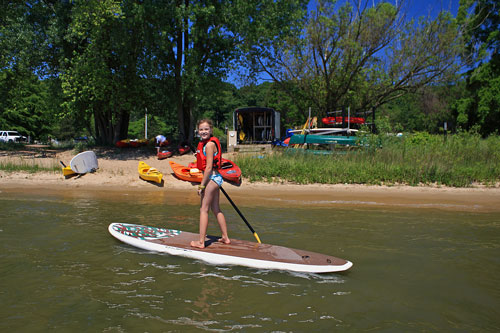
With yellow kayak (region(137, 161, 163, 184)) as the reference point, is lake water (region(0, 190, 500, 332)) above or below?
below

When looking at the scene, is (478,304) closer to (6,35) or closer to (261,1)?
(261,1)

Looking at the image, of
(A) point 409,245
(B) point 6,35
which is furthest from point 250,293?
(B) point 6,35

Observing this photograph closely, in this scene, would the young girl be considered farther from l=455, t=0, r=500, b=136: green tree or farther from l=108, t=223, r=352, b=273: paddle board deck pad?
l=455, t=0, r=500, b=136: green tree

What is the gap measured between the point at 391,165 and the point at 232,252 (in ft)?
29.1

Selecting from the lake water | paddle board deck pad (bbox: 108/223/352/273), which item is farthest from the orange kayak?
paddle board deck pad (bbox: 108/223/352/273)

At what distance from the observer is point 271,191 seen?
11719mm

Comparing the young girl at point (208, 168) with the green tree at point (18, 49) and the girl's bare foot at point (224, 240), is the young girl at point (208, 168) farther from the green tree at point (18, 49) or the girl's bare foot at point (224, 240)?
the green tree at point (18, 49)

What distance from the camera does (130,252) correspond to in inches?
232

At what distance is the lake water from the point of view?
378 centimetres

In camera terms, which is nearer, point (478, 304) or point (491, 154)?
point (478, 304)

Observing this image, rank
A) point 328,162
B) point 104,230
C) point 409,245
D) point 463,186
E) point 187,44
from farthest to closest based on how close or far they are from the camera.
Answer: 1. point 187,44
2. point 328,162
3. point 463,186
4. point 104,230
5. point 409,245

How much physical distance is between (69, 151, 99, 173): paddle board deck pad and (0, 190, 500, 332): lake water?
5.61m

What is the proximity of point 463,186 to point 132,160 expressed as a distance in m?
12.7

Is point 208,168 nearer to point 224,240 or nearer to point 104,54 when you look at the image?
point 224,240
